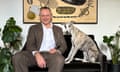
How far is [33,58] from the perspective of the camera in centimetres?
358

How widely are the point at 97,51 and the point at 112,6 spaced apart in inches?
42.5

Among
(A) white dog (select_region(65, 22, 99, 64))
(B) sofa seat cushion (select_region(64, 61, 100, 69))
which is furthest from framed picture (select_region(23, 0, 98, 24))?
(B) sofa seat cushion (select_region(64, 61, 100, 69))

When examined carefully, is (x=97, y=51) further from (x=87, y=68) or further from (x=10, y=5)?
(x=10, y=5)

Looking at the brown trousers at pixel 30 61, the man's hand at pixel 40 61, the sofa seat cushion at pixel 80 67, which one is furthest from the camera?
the sofa seat cushion at pixel 80 67

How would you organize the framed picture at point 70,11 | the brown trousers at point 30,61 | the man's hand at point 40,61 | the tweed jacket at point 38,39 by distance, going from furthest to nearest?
the framed picture at point 70,11 → the tweed jacket at point 38,39 → the man's hand at point 40,61 → the brown trousers at point 30,61

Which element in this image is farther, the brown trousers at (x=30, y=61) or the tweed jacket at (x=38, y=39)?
the tweed jacket at (x=38, y=39)

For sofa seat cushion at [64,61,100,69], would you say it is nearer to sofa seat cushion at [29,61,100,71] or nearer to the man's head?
sofa seat cushion at [29,61,100,71]

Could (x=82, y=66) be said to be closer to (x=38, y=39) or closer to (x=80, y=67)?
(x=80, y=67)

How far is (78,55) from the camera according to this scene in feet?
13.9

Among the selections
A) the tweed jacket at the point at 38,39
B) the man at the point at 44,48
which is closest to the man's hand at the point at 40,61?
the man at the point at 44,48

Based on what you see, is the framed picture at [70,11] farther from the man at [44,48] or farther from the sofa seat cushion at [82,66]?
the sofa seat cushion at [82,66]

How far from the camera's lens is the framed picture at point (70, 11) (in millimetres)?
4477

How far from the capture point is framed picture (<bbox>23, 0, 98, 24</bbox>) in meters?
4.48

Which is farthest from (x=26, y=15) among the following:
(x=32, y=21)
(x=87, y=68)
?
(x=87, y=68)
